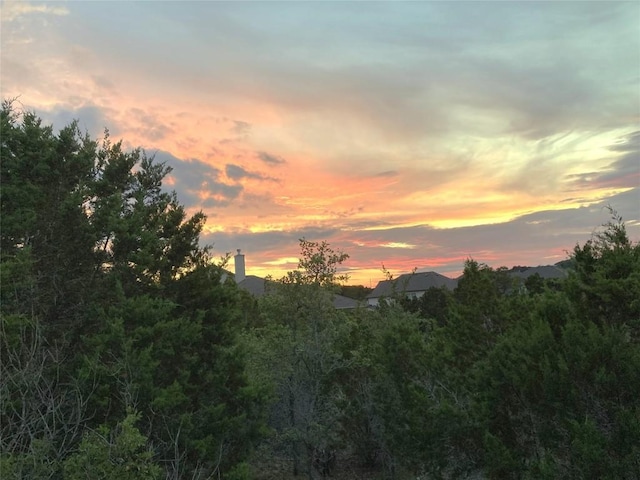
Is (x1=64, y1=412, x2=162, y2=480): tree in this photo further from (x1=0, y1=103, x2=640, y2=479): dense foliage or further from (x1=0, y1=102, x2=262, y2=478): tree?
(x1=0, y1=102, x2=262, y2=478): tree

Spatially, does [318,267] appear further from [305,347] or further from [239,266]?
[239,266]

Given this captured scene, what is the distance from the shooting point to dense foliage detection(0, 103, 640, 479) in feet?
30.4

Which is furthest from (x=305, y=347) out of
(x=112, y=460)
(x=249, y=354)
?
(x=112, y=460)

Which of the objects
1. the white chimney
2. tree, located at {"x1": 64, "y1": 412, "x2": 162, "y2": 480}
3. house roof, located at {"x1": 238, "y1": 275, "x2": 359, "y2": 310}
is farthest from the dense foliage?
house roof, located at {"x1": 238, "y1": 275, "x2": 359, "y2": 310}

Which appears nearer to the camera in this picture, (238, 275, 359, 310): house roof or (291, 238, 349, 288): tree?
(291, 238, 349, 288): tree

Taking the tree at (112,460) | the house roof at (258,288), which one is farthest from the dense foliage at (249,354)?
the house roof at (258,288)

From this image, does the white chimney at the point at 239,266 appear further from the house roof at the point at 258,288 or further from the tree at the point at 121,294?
the tree at the point at 121,294

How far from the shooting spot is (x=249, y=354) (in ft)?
62.6

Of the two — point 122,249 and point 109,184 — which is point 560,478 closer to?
point 122,249

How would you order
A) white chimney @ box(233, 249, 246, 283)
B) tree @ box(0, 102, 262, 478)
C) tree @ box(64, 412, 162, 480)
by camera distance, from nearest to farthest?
tree @ box(64, 412, 162, 480) < tree @ box(0, 102, 262, 478) < white chimney @ box(233, 249, 246, 283)

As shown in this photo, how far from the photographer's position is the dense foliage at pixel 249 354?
927 centimetres

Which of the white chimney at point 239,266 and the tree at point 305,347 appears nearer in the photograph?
the tree at point 305,347

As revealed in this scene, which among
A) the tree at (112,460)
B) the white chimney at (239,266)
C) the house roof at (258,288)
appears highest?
the white chimney at (239,266)

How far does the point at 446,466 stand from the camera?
1438 centimetres
